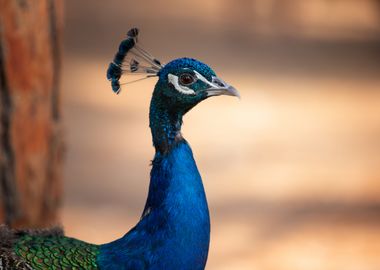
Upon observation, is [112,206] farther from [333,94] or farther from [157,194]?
[157,194]

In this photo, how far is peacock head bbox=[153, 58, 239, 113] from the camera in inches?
59.5

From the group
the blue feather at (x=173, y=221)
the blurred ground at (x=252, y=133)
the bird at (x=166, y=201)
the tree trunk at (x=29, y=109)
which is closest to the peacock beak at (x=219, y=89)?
the bird at (x=166, y=201)

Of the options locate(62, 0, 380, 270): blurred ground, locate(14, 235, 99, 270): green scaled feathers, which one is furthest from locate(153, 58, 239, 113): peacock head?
locate(62, 0, 380, 270): blurred ground

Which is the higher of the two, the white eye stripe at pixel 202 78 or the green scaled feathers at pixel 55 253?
the white eye stripe at pixel 202 78

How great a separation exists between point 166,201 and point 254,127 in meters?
1.70

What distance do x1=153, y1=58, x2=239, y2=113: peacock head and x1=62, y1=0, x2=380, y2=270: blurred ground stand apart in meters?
1.25

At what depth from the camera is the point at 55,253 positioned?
1.58 metres

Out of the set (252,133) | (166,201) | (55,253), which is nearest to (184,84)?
(166,201)

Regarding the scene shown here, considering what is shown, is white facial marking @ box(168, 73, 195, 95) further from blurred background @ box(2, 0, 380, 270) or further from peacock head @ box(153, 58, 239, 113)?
blurred background @ box(2, 0, 380, 270)

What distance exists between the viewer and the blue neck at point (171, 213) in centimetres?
153

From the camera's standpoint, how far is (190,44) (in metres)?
3.33

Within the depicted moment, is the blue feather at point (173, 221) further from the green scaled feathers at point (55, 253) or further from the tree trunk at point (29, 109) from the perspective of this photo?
the tree trunk at point (29, 109)

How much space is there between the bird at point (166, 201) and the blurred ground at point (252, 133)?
113 centimetres

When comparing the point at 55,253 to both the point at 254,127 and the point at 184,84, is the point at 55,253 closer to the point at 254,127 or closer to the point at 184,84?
the point at 184,84
